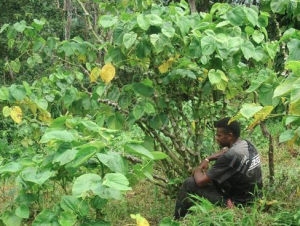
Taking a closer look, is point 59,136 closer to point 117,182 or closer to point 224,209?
point 117,182

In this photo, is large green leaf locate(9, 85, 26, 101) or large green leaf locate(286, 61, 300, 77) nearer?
large green leaf locate(286, 61, 300, 77)

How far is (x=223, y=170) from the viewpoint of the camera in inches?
154

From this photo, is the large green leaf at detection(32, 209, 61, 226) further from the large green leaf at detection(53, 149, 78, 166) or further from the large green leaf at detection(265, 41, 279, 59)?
the large green leaf at detection(265, 41, 279, 59)

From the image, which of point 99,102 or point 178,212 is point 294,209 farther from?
point 99,102

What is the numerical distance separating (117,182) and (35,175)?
2.08 ft

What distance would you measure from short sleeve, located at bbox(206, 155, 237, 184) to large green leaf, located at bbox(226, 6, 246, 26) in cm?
105

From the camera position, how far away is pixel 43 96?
15.0ft

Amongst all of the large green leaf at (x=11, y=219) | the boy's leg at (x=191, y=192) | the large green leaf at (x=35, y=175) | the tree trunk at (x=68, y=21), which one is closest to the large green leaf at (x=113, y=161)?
the large green leaf at (x=35, y=175)

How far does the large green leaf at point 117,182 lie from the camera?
2566 millimetres

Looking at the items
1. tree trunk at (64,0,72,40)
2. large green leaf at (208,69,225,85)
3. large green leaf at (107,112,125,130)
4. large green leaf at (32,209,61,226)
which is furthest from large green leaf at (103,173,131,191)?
tree trunk at (64,0,72,40)

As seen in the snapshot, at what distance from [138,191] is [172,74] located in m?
2.03

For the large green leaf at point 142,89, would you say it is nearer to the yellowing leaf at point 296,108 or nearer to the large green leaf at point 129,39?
the large green leaf at point 129,39

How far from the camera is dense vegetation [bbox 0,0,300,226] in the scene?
2.83 meters

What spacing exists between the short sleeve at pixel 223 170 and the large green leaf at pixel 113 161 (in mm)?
1313
